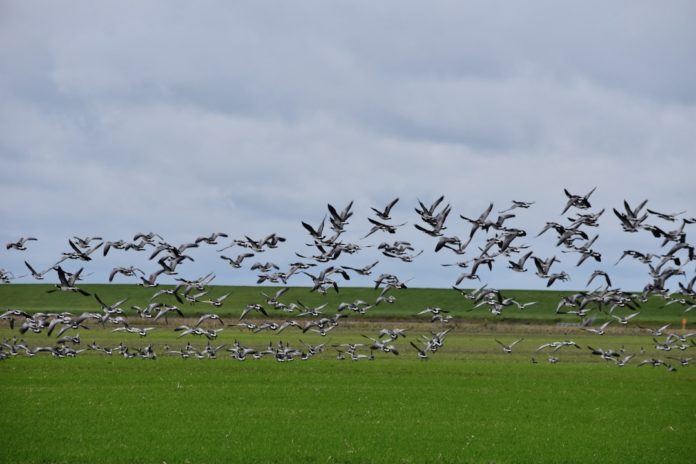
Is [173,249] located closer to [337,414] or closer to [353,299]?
[337,414]

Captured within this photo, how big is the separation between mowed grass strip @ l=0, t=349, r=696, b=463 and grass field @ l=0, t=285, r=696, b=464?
0.27 feet

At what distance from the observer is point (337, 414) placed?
40156 millimetres

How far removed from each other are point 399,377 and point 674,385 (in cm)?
1573

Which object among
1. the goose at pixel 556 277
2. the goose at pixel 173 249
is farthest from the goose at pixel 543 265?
the goose at pixel 173 249

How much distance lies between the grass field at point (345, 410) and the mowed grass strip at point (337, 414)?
0.27 ft

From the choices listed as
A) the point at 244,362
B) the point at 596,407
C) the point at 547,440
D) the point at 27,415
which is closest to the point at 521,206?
the point at 547,440

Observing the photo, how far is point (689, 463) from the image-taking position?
1250 inches

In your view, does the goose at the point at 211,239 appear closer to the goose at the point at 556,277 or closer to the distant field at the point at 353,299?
the goose at the point at 556,277

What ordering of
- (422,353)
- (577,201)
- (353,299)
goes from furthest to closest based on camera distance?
1. (353,299)
2. (422,353)
3. (577,201)

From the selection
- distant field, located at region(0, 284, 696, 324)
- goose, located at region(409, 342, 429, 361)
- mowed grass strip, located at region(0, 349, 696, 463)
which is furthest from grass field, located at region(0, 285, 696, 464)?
distant field, located at region(0, 284, 696, 324)

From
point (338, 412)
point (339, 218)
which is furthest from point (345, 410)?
point (339, 218)

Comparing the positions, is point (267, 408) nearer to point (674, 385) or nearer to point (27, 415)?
point (27, 415)

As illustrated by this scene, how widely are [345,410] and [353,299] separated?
10181cm

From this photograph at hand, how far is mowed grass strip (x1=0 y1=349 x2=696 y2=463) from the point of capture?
32000 mm
